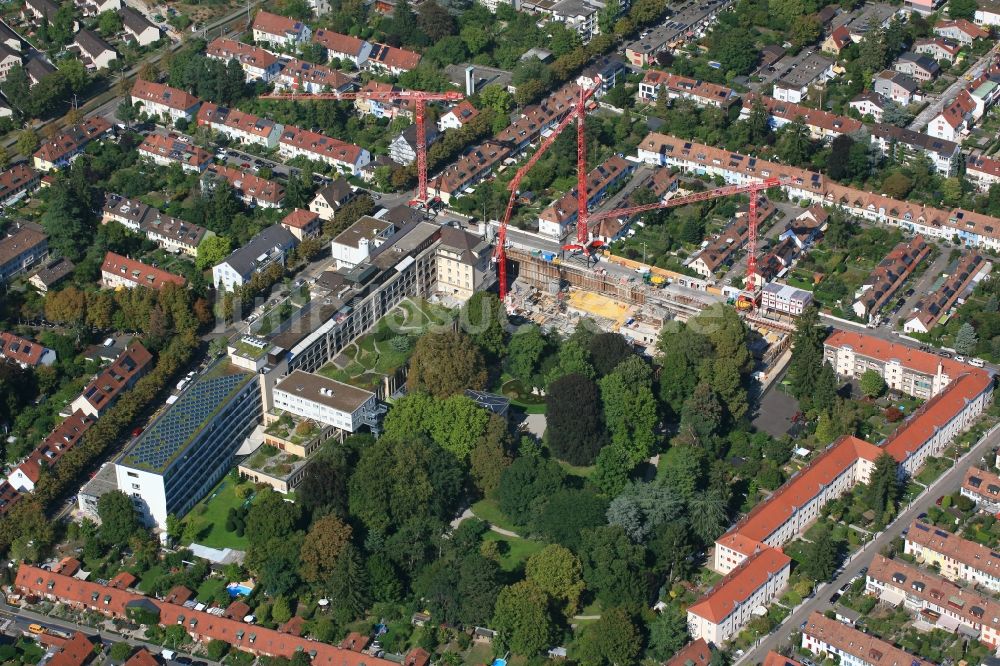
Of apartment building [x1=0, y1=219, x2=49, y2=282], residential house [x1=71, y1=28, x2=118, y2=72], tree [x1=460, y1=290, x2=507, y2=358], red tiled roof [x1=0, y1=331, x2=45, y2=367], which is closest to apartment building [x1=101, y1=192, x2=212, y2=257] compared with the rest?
apartment building [x1=0, y1=219, x2=49, y2=282]

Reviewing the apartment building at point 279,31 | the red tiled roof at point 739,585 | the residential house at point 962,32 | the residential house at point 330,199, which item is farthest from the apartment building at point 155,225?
the residential house at point 962,32

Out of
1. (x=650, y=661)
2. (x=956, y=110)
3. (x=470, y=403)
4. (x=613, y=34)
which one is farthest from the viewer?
(x=613, y=34)

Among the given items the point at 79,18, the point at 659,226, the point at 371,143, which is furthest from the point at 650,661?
the point at 79,18

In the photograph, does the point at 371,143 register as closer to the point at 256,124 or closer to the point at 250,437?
the point at 256,124

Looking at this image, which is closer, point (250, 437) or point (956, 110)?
point (250, 437)

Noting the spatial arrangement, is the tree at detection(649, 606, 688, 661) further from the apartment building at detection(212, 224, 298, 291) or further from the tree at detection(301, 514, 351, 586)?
the apartment building at detection(212, 224, 298, 291)

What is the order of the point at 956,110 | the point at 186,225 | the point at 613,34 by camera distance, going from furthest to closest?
the point at 613,34 < the point at 956,110 < the point at 186,225
